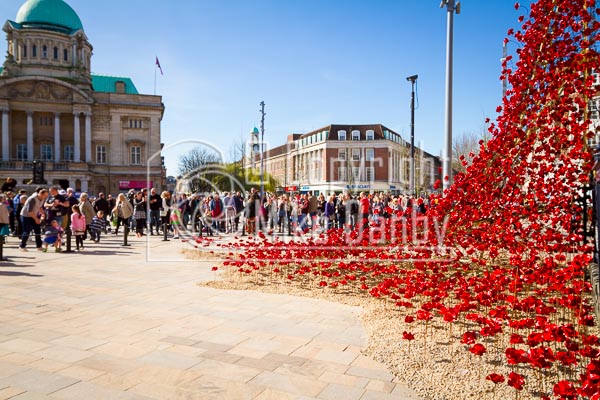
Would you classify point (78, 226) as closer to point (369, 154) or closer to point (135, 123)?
point (135, 123)

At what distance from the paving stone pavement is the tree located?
48.8 m

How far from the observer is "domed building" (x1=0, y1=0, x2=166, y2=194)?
184 feet

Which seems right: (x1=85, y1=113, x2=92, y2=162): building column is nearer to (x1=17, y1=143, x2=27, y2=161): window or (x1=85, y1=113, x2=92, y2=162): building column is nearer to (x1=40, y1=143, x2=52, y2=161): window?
(x1=40, y1=143, x2=52, y2=161): window

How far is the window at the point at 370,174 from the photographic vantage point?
263 ft

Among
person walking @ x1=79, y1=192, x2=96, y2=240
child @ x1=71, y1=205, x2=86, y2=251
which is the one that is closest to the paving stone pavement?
child @ x1=71, y1=205, x2=86, y2=251

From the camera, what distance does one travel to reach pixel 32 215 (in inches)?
534

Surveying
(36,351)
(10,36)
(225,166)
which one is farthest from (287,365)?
(10,36)

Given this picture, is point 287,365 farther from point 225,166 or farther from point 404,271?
point 225,166

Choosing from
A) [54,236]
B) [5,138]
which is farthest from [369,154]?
[54,236]

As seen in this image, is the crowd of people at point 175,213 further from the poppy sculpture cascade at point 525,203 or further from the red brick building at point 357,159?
the red brick building at point 357,159

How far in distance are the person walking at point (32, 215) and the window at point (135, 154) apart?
49412 mm

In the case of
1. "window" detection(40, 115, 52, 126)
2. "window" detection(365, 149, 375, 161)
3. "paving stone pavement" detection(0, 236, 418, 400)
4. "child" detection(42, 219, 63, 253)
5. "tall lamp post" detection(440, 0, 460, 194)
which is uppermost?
A: "window" detection(40, 115, 52, 126)

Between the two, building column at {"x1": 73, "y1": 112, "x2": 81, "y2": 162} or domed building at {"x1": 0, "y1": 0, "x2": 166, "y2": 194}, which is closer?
domed building at {"x1": 0, "y1": 0, "x2": 166, "y2": 194}

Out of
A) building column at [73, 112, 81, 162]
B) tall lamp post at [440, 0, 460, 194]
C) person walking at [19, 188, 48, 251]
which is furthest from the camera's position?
building column at [73, 112, 81, 162]
